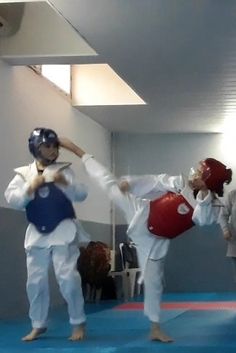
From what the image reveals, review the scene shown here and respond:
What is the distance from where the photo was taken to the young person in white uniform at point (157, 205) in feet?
15.3

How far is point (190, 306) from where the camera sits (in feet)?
26.9

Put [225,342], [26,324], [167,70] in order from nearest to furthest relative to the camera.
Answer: [225,342], [26,324], [167,70]

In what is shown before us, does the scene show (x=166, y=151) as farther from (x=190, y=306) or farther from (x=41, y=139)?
(x=41, y=139)

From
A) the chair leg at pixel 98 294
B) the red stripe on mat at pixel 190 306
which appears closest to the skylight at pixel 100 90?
the chair leg at pixel 98 294

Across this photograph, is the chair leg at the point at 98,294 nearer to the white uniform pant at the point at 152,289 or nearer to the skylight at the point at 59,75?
the skylight at the point at 59,75

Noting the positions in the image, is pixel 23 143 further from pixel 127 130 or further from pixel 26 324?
pixel 127 130

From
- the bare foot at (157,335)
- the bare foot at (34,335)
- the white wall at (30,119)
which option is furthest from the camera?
the white wall at (30,119)

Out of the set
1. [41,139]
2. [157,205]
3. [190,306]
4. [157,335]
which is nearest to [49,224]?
[41,139]

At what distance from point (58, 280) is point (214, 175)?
1.36m

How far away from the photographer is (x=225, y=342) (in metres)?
4.83

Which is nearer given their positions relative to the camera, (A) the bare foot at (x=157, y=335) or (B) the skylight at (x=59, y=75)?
(A) the bare foot at (x=157, y=335)

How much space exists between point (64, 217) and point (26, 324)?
1.76 metres

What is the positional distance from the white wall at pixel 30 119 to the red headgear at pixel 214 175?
2.82 m

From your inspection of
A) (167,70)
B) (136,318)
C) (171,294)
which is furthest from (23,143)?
(171,294)
